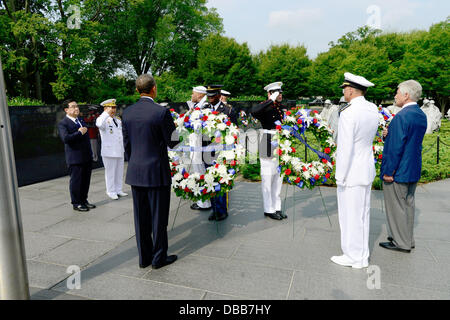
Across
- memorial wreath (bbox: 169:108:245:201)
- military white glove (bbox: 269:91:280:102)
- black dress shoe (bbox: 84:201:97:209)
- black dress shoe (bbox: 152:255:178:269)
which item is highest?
military white glove (bbox: 269:91:280:102)

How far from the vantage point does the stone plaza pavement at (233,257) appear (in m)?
3.54

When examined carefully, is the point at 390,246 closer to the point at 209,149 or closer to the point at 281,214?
the point at 281,214

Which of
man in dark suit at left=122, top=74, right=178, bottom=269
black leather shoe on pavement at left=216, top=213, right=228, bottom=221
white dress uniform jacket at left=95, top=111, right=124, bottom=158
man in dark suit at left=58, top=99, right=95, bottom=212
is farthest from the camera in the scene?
white dress uniform jacket at left=95, top=111, right=124, bottom=158

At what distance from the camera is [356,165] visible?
397cm

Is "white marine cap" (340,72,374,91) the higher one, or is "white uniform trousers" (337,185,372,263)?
"white marine cap" (340,72,374,91)

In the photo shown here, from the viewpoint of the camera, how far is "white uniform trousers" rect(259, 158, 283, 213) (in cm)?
585

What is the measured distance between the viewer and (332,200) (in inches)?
286

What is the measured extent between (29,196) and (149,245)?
17.0 ft

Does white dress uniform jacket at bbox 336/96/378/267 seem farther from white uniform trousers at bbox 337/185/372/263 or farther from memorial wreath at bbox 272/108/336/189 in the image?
memorial wreath at bbox 272/108/336/189

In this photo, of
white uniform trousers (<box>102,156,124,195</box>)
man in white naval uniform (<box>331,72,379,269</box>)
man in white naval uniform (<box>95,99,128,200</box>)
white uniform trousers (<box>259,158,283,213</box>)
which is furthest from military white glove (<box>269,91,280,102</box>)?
white uniform trousers (<box>102,156,124,195</box>)

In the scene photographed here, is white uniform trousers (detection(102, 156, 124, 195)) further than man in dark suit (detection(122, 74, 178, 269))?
Yes

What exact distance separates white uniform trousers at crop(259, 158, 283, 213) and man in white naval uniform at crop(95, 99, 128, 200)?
3.43 m

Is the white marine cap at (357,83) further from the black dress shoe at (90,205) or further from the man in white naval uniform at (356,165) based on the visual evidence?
the black dress shoe at (90,205)
